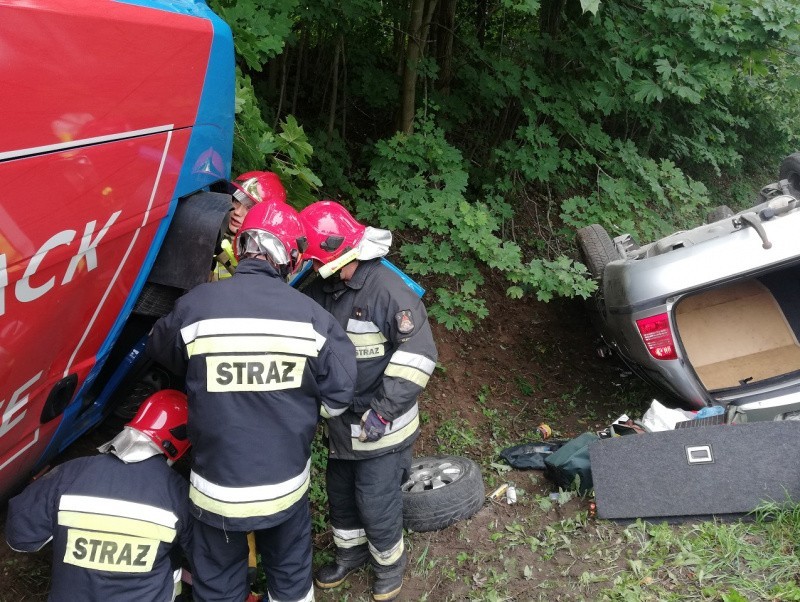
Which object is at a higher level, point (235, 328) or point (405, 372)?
point (235, 328)

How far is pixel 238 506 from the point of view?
7.86 feet

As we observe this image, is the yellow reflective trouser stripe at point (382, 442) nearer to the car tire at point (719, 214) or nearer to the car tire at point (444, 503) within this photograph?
the car tire at point (444, 503)

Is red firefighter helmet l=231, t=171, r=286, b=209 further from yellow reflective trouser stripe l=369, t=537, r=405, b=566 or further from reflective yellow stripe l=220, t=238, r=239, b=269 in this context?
yellow reflective trouser stripe l=369, t=537, r=405, b=566

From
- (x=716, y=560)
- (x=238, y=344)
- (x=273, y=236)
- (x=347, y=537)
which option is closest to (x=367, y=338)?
Answer: (x=273, y=236)

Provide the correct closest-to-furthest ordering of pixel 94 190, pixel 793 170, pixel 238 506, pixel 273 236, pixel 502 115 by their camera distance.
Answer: pixel 94 190 → pixel 238 506 → pixel 273 236 → pixel 793 170 → pixel 502 115

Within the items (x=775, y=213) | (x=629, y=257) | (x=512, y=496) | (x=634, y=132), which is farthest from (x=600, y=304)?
(x=634, y=132)

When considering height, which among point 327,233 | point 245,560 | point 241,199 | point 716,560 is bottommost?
point 245,560

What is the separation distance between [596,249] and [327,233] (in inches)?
118

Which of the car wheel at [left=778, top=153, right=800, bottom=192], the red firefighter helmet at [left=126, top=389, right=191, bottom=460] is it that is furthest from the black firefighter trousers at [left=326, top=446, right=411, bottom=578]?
the car wheel at [left=778, top=153, right=800, bottom=192]

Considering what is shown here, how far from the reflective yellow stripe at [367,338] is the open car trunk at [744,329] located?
2.50 m

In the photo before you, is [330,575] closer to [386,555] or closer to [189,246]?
[386,555]

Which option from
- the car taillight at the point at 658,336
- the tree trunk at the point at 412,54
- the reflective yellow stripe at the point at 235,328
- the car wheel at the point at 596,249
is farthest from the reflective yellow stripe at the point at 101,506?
the tree trunk at the point at 412,54

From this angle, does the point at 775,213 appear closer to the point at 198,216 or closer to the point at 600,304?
the point at 600,304

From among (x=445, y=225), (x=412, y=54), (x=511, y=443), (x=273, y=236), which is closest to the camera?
(x=273, y=236)
